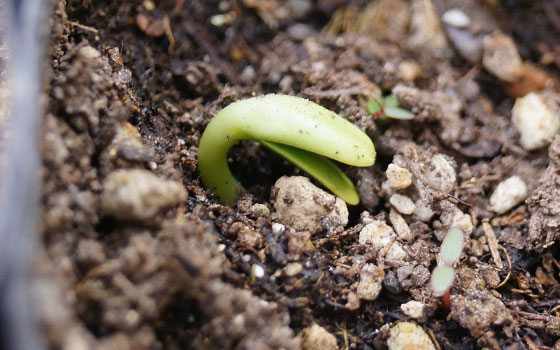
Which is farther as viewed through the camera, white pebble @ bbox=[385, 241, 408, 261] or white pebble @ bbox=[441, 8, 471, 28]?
white pebble @ bbox=[441, 8, 471, 28]

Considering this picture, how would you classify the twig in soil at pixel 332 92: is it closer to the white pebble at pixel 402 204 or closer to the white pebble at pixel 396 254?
the white pebble at pixel 402 204

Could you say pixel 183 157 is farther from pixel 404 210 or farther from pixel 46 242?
pixel 404 210

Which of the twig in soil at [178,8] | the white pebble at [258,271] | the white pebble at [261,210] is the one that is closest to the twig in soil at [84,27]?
the twig in soil at [178,8]

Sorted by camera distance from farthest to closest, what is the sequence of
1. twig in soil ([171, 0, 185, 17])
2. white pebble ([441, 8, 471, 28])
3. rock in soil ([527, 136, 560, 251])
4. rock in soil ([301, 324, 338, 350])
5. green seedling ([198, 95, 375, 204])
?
white pebble ([441, 8, 471, 28])
twig in soil ([171, 0, 185, 17])
rock in soil ([527, 136, 560, 251])
green seedling ([198, 95, 375, 204])
rock in soil ([301, 324, 338, 350])

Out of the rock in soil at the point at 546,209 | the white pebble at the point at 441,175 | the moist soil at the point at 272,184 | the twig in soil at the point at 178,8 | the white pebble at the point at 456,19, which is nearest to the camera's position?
the moist soil at the point at 272,184

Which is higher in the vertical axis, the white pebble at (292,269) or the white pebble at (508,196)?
the white pebble at (292,269)

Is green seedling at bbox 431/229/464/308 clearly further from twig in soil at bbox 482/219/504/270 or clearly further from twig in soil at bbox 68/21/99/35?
twig in soil at bbox 68/21/99/35

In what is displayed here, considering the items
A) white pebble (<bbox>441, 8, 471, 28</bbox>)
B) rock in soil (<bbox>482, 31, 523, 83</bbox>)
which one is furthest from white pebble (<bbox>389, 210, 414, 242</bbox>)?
white pebble (<bbox>441, 8, 471, 28</bbox>)

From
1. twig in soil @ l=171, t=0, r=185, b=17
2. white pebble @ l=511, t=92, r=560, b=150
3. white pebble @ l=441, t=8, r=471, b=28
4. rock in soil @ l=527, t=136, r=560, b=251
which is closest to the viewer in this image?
rock in soil @ l=527, t=136, r=560, b=251
